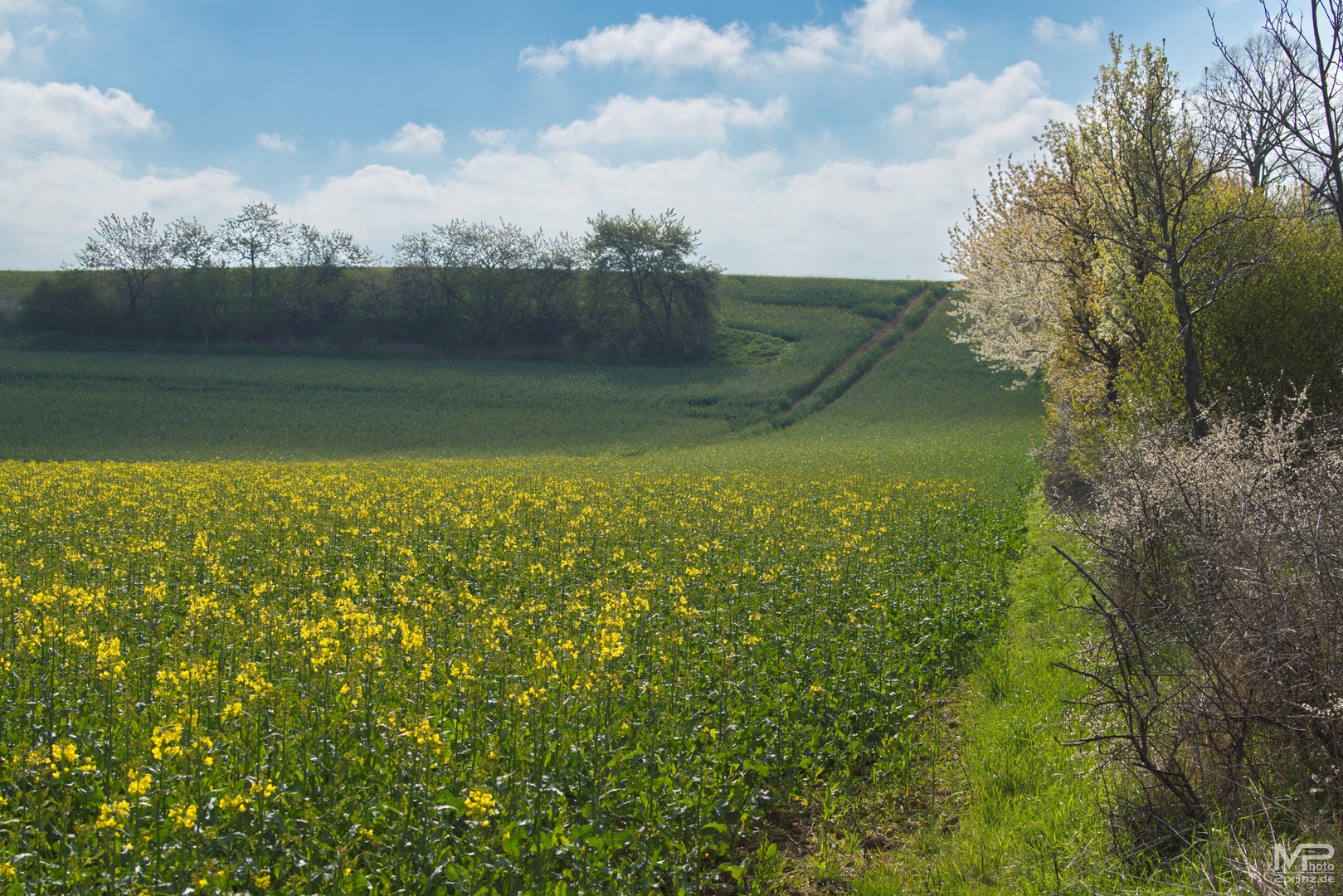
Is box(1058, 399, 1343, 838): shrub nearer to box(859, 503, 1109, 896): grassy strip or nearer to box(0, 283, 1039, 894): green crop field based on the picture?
box(859, 503, 1109, 896): grassy strip

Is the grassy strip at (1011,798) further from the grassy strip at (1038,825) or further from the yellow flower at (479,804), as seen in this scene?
the yellow flower at (479,804)

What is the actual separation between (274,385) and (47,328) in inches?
883

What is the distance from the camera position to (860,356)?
54.6 metres

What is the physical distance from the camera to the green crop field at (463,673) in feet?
11.4

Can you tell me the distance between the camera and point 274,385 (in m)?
42.2

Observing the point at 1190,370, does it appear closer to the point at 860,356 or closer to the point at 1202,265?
the point at 1202,265

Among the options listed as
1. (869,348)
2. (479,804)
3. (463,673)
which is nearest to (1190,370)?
(463,673)

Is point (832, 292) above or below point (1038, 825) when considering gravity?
above

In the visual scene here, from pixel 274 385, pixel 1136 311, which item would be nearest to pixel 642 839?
pixel 1136 311

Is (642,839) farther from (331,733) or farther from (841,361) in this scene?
(841,361)

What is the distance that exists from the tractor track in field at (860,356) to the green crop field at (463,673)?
2805 cm
